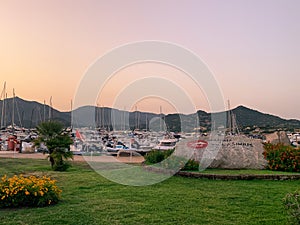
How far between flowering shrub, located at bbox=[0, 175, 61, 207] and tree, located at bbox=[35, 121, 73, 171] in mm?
7108

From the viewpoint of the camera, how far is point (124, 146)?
28.9 metres

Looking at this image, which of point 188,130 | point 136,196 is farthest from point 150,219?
point 188,130

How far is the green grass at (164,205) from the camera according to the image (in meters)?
6.33

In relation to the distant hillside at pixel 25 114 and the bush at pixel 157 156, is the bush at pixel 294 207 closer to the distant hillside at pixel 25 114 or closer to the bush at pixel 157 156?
the bush at pixel 157 156

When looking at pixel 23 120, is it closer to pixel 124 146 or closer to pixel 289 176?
pixel 124 146

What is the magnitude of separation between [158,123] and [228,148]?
418 inches

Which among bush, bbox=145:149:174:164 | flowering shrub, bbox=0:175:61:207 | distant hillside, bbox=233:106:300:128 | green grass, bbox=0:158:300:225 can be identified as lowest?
green grass, bbox=0:158:300:225

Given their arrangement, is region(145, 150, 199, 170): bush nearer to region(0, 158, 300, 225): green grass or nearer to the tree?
region(0, 158, 300, 225): green grass

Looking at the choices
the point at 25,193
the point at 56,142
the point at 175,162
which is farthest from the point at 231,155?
the point at 25,193

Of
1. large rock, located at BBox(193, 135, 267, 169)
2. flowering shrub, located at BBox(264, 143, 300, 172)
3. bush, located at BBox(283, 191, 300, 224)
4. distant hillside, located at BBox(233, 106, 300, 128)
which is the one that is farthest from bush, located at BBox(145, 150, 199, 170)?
distant hillside, located at BBox(233, 106, 300, 128)

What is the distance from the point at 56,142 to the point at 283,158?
Answer: 29.9ft

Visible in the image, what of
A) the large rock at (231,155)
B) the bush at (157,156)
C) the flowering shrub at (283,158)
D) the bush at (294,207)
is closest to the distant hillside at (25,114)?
the bush at (157,156)

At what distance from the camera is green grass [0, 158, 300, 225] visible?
6.33m

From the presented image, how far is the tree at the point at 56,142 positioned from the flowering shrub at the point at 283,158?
817cm
